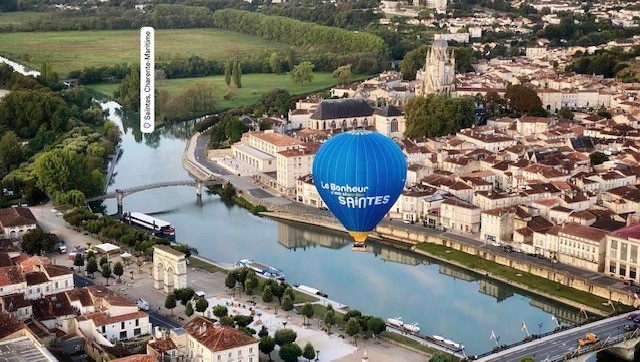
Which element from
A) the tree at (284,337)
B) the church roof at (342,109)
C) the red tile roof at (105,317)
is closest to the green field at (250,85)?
the church roof at (342,109)

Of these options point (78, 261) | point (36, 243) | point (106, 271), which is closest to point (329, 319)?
point (106, 271)

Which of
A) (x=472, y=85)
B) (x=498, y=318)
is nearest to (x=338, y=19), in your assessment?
(x=472, y=85)

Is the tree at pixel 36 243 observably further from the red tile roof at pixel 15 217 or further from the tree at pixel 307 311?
the tree at pixel 307 311

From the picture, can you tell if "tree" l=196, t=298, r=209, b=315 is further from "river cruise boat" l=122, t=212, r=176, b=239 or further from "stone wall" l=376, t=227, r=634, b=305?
"stone wall" l=376, t=227, r=634, b=305

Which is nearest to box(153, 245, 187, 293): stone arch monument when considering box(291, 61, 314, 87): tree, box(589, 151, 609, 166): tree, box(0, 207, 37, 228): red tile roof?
box(0, 207, 37, 228): red tile roof

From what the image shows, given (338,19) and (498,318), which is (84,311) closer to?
(498,318)

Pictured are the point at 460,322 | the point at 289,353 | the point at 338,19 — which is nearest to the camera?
the point at 289,353

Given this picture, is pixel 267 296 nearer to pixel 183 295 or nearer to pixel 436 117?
pixel 183 295
